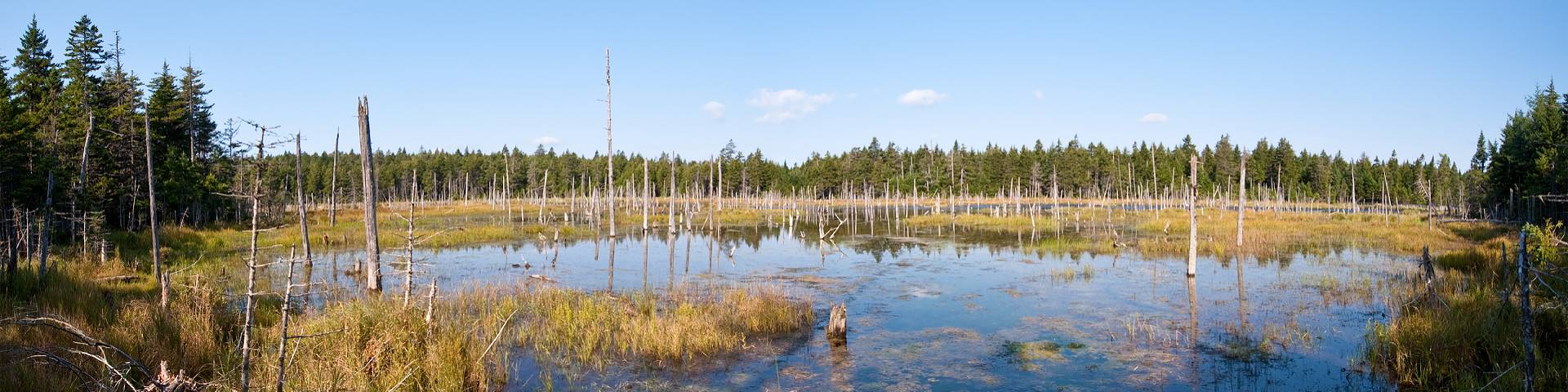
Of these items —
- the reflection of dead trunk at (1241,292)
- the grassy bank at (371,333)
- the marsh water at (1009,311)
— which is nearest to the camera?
the grassy bank at (371,333)

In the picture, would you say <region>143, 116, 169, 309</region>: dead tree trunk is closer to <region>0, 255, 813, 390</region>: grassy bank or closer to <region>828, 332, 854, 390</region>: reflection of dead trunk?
<region>0, 255, 813, 390</region>: grassy bank

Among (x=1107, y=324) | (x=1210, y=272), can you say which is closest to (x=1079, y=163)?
(x=1210, y=272)

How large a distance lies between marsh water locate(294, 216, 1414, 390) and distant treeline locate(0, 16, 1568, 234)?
474cm

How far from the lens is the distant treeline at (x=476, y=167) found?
24.1 metres

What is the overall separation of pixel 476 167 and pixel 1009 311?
4090 inches

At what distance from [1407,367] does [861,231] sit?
35.9 meters

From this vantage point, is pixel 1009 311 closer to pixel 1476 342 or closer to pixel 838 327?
pixel 838 327

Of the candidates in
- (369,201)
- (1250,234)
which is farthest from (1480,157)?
(369,201)

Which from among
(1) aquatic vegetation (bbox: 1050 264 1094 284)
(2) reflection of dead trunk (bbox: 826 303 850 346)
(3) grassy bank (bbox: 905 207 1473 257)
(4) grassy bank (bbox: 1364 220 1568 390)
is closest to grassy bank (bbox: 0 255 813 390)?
(2) reflection of dead trunk (bbox: 826 303 850 346)

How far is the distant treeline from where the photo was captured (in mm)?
24141

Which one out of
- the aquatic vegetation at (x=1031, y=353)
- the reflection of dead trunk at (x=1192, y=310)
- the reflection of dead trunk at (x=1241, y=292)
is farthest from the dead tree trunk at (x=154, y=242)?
the reflection of dead trunk at (x=1241, y=292)

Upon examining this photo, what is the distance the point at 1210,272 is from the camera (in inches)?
933

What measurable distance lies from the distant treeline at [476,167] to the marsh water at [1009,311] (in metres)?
4.74

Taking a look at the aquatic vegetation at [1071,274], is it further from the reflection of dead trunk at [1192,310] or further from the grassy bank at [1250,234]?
the grassy bank at [1250,234]
